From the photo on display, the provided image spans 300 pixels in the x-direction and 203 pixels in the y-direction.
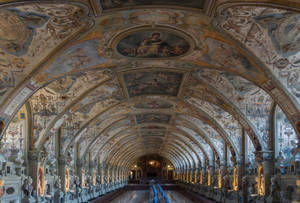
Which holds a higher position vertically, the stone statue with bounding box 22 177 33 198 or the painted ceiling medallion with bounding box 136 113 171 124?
the painted ceiling medallion with bounding box 136 113 171 124

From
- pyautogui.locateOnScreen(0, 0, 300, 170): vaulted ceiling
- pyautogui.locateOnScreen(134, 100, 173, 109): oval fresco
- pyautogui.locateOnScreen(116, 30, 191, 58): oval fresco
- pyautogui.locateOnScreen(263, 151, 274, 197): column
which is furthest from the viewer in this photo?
pyautogui.locateOnScreen(134, 100, 173, 109): oval fresco

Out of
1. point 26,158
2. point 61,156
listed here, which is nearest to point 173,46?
point 26,158

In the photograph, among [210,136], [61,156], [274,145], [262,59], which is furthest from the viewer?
[210,136]

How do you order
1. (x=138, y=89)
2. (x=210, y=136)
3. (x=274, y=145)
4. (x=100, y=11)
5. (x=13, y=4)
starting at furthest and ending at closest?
(x=210, y=136), (x=138, y=89), (x=274, y=145), (x=100, y=11), (x=13, y=4)

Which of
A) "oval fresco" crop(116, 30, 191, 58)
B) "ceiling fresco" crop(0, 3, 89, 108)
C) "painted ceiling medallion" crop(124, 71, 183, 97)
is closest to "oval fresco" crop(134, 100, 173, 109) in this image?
"painted ceiling medallion" crop(124, 71, 183, 97)

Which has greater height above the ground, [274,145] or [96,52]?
[96,52]

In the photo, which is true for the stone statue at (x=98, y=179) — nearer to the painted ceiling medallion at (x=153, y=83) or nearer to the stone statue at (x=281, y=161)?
the painted ceiling medallion at (x=153, y=83)

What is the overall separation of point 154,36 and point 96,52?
106 inches

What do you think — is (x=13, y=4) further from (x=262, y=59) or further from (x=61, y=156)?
(x=61, y=156)

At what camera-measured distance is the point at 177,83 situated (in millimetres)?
20766

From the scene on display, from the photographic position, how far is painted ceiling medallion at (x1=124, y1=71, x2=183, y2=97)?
19364mm

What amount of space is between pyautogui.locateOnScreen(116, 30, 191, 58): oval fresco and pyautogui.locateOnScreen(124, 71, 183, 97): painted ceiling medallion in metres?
3.05

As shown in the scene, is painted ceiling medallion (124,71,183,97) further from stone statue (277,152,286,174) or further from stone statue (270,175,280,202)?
stone statue (270,175,280,202)

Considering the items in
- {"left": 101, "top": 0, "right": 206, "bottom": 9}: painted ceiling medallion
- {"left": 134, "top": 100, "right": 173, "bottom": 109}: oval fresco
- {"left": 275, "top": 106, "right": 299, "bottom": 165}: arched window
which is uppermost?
{"left": 101, "top": 0, "right": 206, "bottom": 9}: painted ceiling medallion
